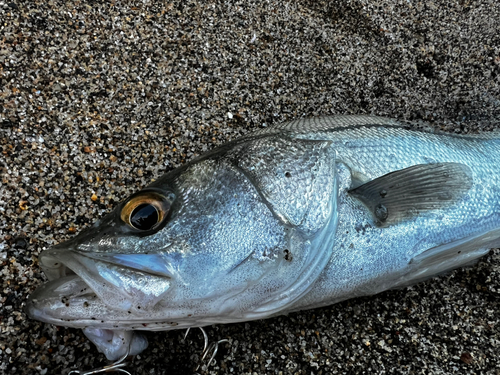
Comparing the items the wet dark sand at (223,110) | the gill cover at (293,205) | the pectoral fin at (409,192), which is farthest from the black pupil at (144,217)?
the pectoral fin at (409,192)

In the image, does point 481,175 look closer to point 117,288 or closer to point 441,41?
point 441,41

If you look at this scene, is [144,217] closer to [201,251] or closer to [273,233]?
[201,251]

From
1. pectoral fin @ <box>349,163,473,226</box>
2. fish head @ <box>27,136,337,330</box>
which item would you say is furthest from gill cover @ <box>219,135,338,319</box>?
pectoral fin @ <box>349,163,473,226</box>

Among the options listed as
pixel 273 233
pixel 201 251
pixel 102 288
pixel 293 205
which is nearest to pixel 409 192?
pixel 293 205

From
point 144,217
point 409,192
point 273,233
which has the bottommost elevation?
point 409,192

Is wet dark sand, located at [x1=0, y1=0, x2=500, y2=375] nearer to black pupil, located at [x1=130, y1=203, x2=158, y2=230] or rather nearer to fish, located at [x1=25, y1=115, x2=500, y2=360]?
fish, located at [x1=25, y1=115, x2=500, y2=360]

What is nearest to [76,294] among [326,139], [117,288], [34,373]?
[117,288]

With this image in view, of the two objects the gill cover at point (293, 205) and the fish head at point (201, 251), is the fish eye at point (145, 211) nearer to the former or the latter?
the fish head at point (201, 251)
